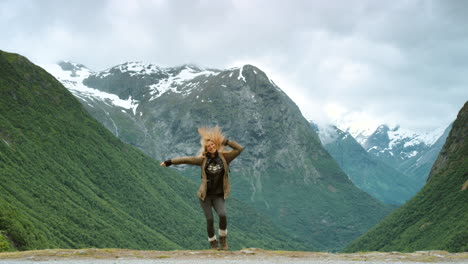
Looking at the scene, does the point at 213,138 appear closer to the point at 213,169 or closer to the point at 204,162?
the point at 204,162

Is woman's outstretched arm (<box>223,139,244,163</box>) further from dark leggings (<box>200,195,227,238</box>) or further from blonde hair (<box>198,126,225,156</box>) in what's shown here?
dark leggings (<box>200,195,227,238</box>)

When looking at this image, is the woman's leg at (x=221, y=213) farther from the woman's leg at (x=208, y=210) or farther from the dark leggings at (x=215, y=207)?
the woman's leg at (x=208, y=210)

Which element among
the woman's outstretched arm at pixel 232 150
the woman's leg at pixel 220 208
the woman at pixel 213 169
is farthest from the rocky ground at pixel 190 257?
the woman's outstretched arm at pixel 232 150

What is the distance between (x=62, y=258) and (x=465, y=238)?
623ft

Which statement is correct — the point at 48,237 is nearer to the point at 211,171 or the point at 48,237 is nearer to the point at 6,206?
the point at 6,206

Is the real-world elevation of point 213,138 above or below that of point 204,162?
above

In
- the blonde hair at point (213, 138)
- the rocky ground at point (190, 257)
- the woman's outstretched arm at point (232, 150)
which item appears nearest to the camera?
the rocky ground at point (190, 257)

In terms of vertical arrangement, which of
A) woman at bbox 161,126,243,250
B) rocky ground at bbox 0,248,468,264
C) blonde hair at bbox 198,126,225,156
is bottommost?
rocky ground at bbox 0,248,468,264

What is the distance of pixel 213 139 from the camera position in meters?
26.1

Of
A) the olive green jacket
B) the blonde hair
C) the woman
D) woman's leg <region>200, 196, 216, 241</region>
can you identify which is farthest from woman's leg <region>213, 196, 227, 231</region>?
the blonde hair

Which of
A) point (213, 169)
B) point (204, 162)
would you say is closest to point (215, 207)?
point (213, 169)

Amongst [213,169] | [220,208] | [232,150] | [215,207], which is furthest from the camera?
[232,150]

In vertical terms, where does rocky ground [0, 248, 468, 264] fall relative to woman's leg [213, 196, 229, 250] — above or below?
below

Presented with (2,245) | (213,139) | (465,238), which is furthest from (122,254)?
(465,238)
